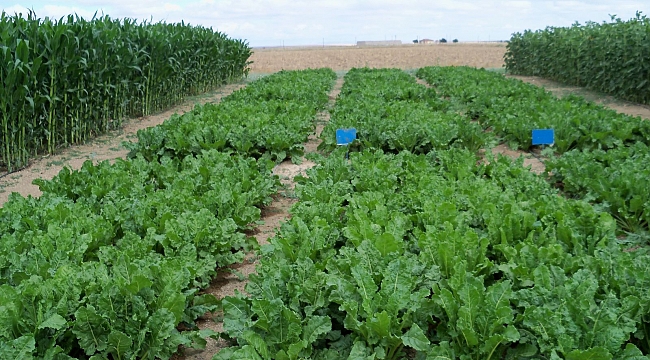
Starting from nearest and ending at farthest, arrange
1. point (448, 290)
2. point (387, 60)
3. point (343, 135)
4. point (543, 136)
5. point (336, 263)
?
point (448, 290), point (336, 263), point (343, 135), point (543, 136), point (387, 60)

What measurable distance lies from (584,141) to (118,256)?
847 cm

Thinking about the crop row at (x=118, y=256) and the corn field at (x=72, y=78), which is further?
the corn field at (x=72, y=78)

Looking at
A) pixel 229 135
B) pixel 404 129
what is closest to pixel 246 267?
pixel 229 135

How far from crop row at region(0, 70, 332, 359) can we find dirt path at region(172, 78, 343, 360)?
0.50ft

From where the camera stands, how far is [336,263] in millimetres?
4543

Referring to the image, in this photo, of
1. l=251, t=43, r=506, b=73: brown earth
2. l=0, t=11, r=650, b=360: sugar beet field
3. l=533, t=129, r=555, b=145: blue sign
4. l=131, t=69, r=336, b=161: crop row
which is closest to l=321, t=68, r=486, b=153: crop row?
l=131, t=69, r=336, b=161: crop row

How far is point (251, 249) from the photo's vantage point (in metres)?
6.27

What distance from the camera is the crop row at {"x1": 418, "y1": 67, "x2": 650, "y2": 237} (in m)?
6.63

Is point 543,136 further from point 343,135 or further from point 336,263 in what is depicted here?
point 336,263

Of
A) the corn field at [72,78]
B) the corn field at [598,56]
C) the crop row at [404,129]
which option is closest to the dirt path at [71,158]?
the corn field at [72,78]

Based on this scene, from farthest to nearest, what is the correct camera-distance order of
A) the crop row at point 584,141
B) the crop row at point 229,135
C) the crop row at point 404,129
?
the crop row at point 404,129, the crop row at point 229,135, the crop row at point 584,141

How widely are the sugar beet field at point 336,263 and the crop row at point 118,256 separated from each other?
0.02 metres

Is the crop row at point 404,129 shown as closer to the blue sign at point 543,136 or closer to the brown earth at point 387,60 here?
the blue sign at point 543,136

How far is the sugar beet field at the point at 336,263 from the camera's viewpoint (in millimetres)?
3744
